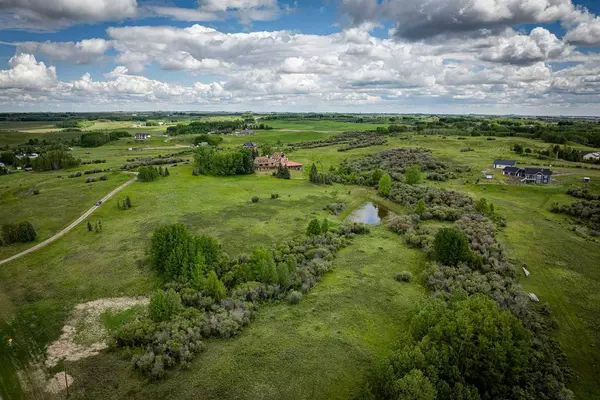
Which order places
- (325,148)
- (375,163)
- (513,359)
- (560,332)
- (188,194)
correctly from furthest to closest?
(325,148)
(375,163)
(188,194)
(560,332)
(513,359)

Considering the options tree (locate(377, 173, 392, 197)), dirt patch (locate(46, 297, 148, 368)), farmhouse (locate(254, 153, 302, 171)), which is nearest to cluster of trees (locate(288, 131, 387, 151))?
farmhouse (locate(254, 153, 302, 171))

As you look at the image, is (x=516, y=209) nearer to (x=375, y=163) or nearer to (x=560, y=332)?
(x=560, y=332)

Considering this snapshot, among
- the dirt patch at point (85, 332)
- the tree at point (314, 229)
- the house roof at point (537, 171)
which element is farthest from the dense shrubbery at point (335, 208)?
the house roof at point (537, 171)

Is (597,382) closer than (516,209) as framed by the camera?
Yes

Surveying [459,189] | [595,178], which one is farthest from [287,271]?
[595,178]

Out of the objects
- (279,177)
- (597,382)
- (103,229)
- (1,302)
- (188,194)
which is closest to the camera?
(597,382)

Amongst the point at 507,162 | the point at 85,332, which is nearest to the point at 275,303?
the point at 85,332
